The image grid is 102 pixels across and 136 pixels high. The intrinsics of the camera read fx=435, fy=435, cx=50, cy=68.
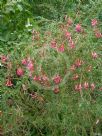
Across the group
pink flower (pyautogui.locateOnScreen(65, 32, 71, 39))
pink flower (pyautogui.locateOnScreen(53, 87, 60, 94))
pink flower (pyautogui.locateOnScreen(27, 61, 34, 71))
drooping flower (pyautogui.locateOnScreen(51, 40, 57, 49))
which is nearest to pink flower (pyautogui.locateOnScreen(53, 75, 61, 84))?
pink flower (pyautogui.locateOnScreen(53, 87, 60, 94))

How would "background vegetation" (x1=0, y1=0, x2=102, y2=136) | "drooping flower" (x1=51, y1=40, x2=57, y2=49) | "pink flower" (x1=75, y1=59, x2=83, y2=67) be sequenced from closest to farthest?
"background vegetation" (x1=0, y1=0, x2=102, y2=136) < "pink flower" (x1=75, y1=59, x2=83, y2=67) < "drooping flower" (x1=51, y1=40, x2=57, y2=49)

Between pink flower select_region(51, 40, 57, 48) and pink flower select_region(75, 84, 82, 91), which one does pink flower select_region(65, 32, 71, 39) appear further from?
pink flower select_region(75, 84, 82, 91)

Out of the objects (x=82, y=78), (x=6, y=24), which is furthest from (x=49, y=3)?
(x=82, y=78)

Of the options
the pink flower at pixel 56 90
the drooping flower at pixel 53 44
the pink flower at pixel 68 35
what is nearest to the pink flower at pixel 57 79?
the pink flower at pixel 56 90

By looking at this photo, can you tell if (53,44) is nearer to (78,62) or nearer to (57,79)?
(78,62)

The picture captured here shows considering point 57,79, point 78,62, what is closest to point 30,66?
point 57,79

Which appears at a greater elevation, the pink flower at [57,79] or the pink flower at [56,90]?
the pink flower at [57,79]

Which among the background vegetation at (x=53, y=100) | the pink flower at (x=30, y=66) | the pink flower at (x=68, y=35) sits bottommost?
the background vegetation at (x=53, y=100)

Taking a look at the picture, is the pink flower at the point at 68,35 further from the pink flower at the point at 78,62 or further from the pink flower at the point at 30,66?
the pink flower at the point at 30,66

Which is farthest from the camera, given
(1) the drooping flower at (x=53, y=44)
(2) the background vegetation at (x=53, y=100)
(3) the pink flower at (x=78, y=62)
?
(1) the drooping flower at (x=53, y=44)

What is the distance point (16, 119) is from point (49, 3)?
245cm

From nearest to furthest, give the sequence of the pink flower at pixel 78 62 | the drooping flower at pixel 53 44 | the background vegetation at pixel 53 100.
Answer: the background vegetation at pixel 53 100
the pink flower at pixel 78 62
the drooping flower at pixel 53 44

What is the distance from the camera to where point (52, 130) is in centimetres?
304

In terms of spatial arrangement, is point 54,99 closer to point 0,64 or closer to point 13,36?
point 0,64
